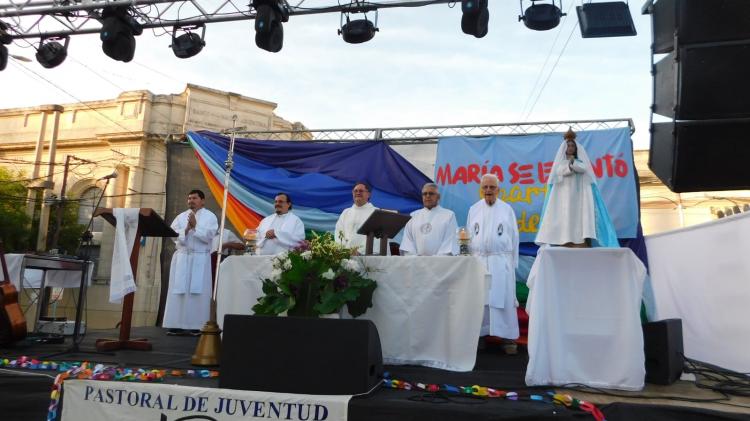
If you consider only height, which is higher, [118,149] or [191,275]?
[118,149]

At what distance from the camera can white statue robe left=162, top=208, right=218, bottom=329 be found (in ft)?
23.3

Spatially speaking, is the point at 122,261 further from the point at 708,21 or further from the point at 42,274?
the point at 708,21

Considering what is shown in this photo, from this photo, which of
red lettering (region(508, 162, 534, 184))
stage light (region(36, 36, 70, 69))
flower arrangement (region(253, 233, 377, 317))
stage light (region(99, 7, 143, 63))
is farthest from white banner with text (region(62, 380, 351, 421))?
stage light (region(36, 36, 70, 69))

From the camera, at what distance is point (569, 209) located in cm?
445

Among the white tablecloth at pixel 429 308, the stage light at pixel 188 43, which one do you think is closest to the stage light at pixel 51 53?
the stage light at pixel 188 43

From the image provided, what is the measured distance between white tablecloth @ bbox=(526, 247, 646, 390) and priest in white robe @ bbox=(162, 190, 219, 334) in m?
4.98

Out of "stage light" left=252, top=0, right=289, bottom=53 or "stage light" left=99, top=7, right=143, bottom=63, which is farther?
"stage light" left=99, top=7, right=143, bottom=63

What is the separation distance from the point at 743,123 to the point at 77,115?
88.1 feet

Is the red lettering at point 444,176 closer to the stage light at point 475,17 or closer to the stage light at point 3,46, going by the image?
the stage light at point 475,17

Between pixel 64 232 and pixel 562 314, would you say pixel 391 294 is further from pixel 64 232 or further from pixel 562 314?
pixel 64 232

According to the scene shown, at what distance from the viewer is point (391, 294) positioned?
445 centimetres

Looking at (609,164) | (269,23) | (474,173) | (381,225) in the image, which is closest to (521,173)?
(474,173)

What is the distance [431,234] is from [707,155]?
117 inches

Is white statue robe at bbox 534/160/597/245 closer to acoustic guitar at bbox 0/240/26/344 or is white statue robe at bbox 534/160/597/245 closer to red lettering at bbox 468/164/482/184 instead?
red lettering at bbox 468/164/482/184
